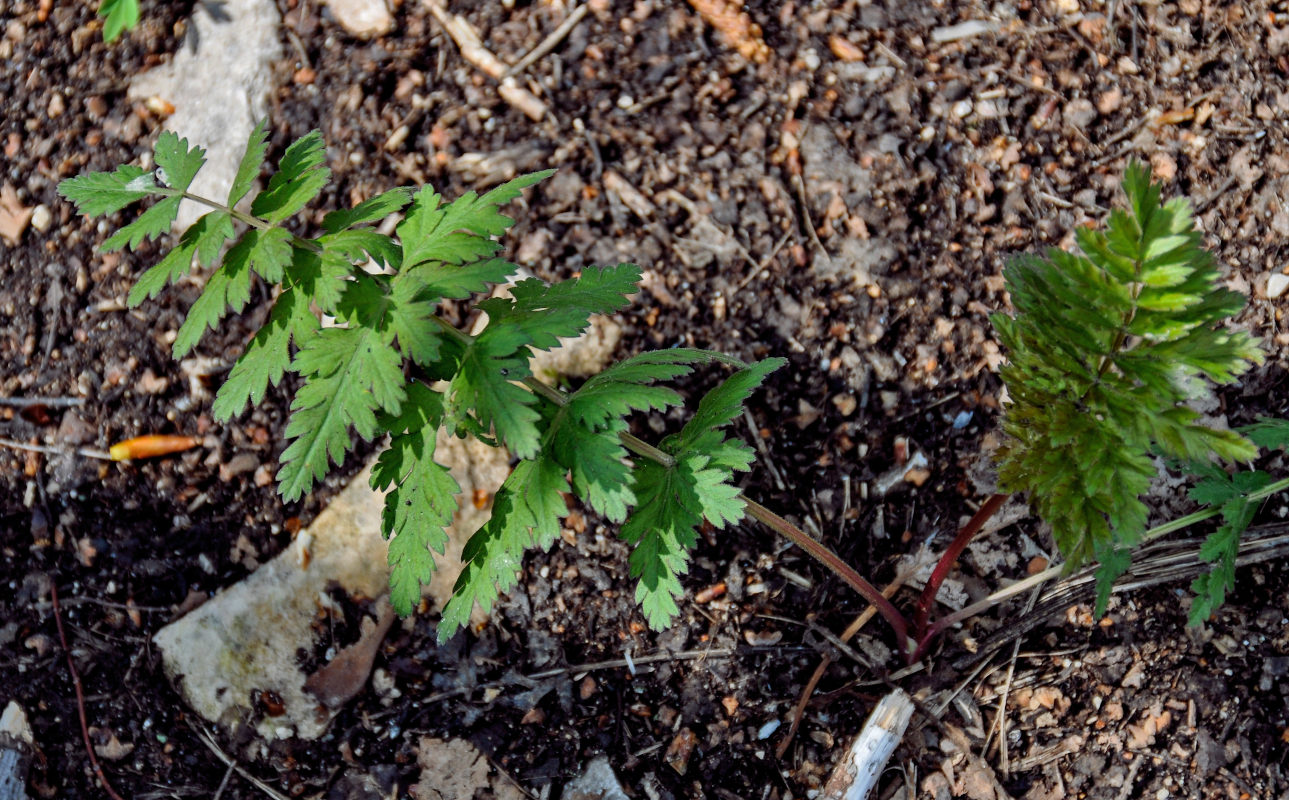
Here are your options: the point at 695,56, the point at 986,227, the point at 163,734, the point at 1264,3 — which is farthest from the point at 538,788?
the point at 1264,3

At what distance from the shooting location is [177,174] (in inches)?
87.2

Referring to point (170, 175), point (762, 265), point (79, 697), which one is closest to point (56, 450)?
point (79, 697)

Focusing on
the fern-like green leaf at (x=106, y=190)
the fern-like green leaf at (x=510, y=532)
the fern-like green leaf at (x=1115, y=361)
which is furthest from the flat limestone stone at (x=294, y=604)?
the fern-like green leaf at (x=1115, y=361)

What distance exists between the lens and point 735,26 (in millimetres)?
3676

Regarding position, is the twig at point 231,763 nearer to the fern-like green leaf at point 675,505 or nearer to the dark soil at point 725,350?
the dark soil at point 725,350

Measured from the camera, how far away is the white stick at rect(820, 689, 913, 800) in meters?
2.76

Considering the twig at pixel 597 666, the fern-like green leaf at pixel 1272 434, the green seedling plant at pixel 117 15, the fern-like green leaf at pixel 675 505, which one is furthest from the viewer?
the green seedling plant at pixel 117 15

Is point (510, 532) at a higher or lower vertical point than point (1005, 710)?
higher

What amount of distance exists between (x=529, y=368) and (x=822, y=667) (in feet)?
4.71

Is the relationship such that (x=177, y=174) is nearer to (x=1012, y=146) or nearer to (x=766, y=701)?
(x=766, y=701)

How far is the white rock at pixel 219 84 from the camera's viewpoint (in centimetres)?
355

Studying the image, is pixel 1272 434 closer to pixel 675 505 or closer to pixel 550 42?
pixel 675 505

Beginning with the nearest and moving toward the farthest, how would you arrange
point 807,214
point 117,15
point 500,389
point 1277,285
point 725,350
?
point 500,389, point 1277,285, point 725,350, point 807,214, point 117,15

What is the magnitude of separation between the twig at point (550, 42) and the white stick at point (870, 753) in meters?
2.55
